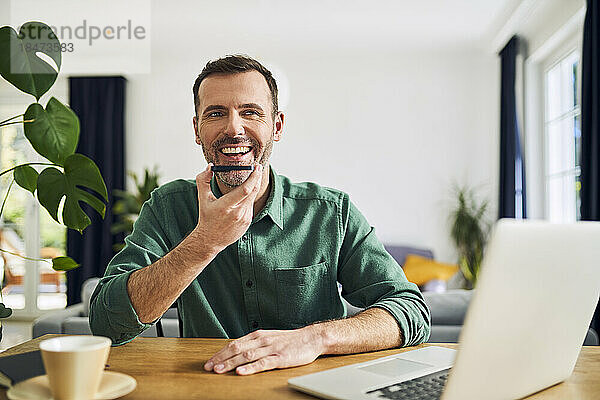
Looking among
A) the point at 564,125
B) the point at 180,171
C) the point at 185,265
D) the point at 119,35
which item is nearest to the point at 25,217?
the point at 180,171

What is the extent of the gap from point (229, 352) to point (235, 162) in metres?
0.62

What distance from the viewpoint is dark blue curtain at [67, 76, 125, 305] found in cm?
589

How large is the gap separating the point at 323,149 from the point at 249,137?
14.6 ft

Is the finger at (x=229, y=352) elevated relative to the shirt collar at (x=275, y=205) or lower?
lower

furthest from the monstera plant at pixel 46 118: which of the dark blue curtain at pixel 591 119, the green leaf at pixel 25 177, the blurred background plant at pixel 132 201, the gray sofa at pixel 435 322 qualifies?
the blurred background plant at pixel 132 201

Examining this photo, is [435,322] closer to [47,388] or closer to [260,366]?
[260,366]

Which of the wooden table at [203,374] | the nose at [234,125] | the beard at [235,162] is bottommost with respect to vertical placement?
the wooden table at [203,374]

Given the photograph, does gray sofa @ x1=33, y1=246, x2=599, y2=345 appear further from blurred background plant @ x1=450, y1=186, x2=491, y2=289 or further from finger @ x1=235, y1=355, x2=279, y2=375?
blurred background plant @ x1=450, y1=186, x2=491, y2=289

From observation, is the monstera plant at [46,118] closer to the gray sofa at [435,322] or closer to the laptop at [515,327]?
the laptop at [515,327]

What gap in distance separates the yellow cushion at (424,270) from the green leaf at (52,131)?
4262mm

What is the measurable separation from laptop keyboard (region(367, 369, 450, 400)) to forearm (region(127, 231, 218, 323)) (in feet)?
1.53

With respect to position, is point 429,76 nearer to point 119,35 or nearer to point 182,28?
point 182,28

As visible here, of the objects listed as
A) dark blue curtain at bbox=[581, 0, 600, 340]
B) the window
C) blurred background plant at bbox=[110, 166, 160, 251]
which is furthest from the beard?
blurred background plant at bbox=[110, 166, 160, 251]

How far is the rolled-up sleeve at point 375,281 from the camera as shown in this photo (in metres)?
1.23
